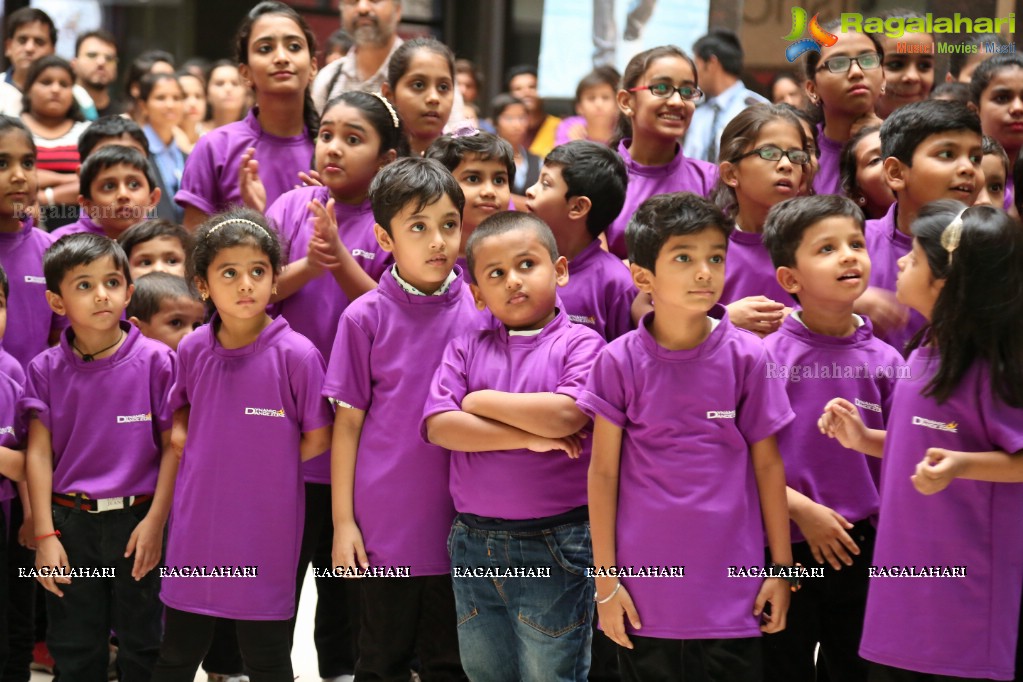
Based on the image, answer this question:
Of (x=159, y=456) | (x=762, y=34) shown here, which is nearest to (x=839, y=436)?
(x=159, y=456)

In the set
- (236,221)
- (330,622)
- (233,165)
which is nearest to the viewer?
(236,221)

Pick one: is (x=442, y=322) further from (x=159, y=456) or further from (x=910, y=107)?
(x=910, y=107)

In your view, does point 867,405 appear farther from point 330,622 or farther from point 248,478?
point 330,622

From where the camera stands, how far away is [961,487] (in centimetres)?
251

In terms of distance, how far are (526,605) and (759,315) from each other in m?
0.94

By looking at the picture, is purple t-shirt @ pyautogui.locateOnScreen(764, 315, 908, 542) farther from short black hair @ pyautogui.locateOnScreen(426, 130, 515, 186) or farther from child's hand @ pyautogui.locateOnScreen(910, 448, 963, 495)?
short black hair @ pyautogui.locateOnScreen(426, 130, 515, 186)

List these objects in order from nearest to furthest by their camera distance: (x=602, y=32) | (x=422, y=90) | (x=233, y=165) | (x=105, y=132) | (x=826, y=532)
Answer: (x=826, y=532)
(x=233, y=165)
(x=422, y=90)
(x=105, y=132)
(x=602, y=32)

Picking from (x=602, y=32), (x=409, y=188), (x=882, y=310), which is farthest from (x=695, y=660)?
(x=602, y=32)

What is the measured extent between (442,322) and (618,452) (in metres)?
0.64

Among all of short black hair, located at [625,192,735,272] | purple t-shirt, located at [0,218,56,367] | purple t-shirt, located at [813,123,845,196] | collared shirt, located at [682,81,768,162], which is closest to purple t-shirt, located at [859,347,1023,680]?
short black hair, located at [625,192,735,272]

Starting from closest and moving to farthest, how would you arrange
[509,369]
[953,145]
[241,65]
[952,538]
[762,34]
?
1. [952,538]
2. [509,369]
3. [953,145]
4. [241,65]
5. [762,34]

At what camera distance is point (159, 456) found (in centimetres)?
334

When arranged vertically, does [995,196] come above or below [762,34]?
below

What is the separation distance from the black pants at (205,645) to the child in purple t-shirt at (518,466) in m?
0.50
